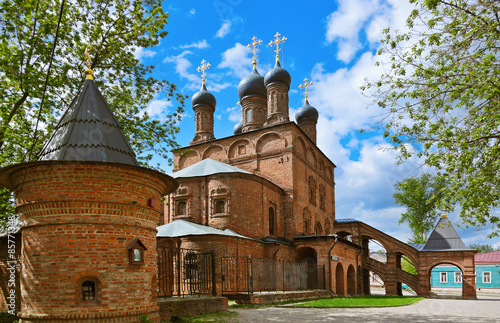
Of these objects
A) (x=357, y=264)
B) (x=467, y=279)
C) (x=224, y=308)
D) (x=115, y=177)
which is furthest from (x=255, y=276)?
(x=467, y=279)

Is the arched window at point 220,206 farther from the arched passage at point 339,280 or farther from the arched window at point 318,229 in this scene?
the arched window at point 318,229

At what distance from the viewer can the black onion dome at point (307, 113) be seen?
104ft

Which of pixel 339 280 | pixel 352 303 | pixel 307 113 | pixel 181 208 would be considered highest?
pixel 307 113

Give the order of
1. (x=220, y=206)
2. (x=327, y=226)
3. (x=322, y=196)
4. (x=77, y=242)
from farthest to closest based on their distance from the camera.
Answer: (x=327, y=226), (x=322, y=196), (x=220, y=206), (x=77, y=242)

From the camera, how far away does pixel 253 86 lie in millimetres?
27844

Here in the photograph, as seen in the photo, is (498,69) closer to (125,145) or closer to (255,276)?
(125,145)

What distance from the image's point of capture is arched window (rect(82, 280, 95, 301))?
6719mm

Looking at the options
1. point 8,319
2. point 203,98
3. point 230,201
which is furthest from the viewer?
point 203,98

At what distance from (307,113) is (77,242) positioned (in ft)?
86.7

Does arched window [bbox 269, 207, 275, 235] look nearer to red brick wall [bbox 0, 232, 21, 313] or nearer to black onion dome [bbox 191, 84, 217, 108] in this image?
black onion dome [bbox 191, 84, 217, 108]

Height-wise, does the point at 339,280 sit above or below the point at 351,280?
above

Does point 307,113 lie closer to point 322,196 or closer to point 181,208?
point 322,196

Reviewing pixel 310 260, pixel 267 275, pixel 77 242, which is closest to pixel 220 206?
pixel 267 275

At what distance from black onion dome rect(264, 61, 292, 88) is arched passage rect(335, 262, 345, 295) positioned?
1168cm
